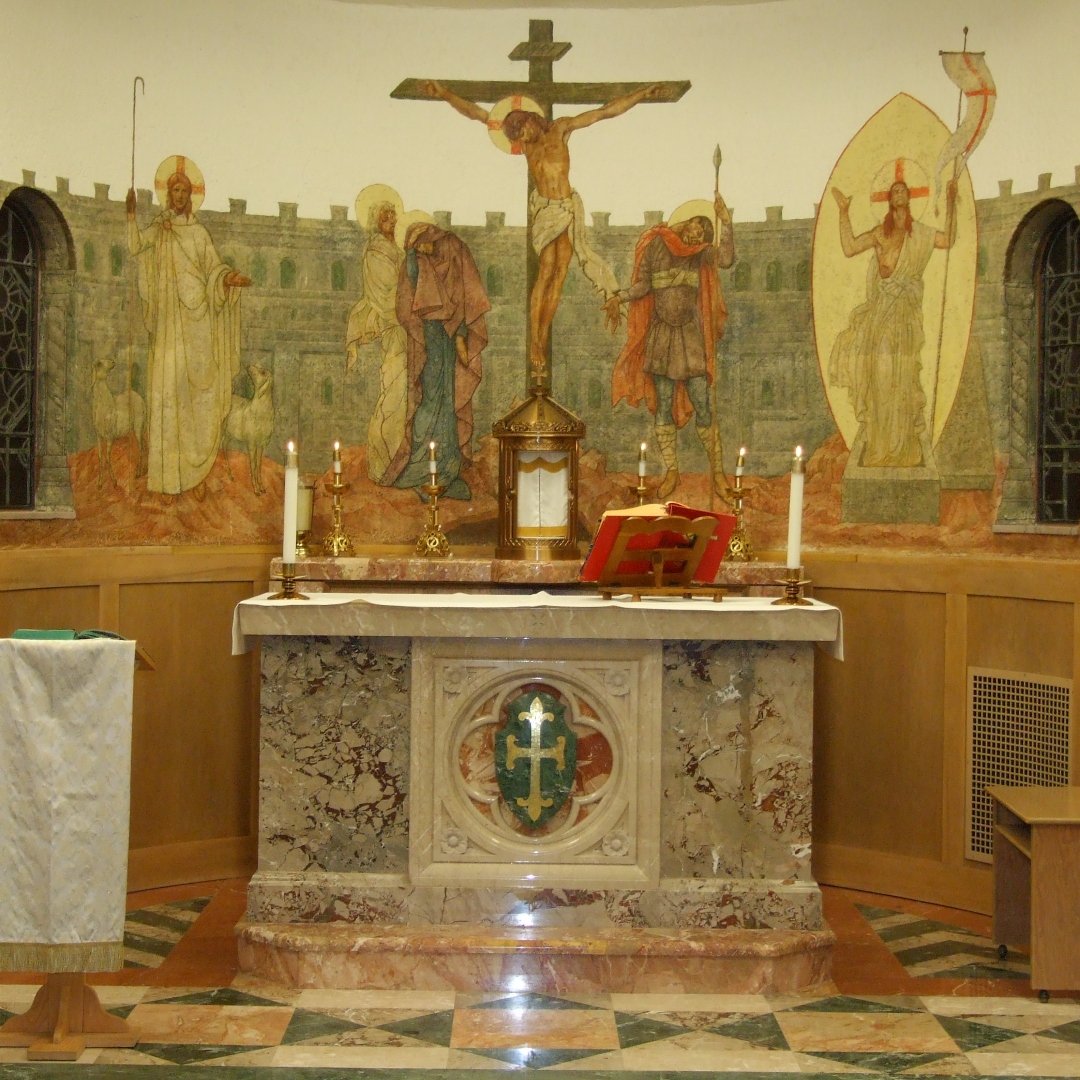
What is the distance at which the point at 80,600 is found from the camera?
702 centimetres

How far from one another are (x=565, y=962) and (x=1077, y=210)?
395cm

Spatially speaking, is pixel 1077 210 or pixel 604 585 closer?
pixel 604 585

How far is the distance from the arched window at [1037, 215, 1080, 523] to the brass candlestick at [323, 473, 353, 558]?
327 centimetres

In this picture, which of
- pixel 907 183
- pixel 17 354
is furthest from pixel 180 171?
pixel 907 183

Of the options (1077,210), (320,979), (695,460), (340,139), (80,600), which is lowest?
(320,979)

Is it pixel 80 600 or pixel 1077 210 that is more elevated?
pixel 1077 210

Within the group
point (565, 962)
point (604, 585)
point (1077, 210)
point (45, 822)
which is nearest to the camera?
point (45, 822)

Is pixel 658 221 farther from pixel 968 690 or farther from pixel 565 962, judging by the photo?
pixel 565 962

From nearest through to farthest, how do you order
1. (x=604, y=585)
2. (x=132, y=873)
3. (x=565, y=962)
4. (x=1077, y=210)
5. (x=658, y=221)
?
(x=565, y=962)
(x=604, y=585)
(x=1077, y=210)
(x=132, y=873)
(x=658, y=221)

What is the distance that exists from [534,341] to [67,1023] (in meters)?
4.06

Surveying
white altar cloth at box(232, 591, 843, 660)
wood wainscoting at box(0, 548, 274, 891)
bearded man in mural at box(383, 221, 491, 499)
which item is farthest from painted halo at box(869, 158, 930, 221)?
wood wainscoting at box(0, 548, 274, 891)

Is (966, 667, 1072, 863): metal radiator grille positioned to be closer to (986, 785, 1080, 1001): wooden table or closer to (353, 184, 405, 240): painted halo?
(986, 785, 1080, 1001): wooden table

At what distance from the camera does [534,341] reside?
25.3ft

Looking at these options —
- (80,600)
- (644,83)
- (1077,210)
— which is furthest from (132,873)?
(1077,210)
